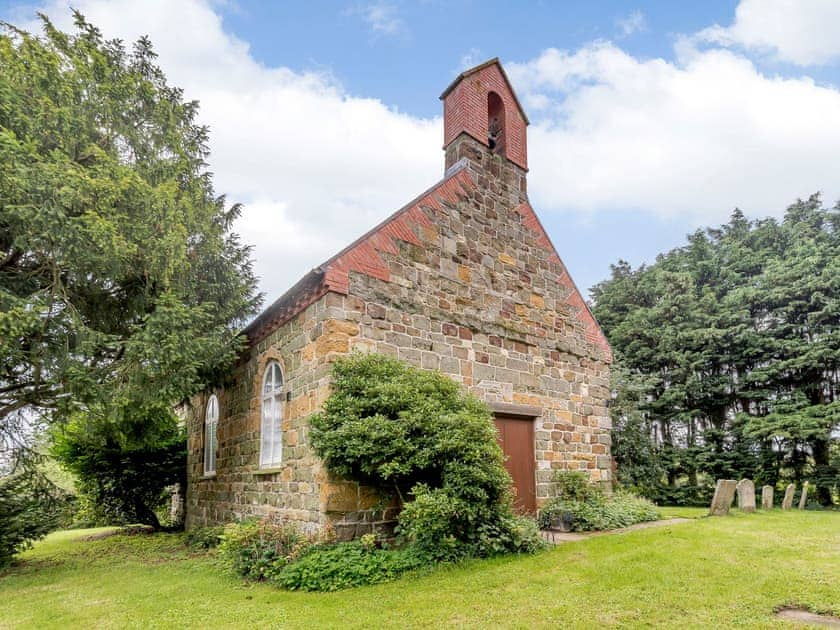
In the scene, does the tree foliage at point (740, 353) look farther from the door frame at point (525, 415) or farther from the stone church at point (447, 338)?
the door frame at point (525, 415)

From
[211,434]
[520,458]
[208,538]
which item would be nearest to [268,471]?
[208,538]

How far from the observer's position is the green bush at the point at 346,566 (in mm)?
6262

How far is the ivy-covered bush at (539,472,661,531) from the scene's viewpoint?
372 inches

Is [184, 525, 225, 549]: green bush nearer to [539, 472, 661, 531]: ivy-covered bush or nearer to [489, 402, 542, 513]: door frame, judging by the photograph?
[489, 402, 542, 513]: door frame

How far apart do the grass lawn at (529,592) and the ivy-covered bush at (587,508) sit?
1.05 meters

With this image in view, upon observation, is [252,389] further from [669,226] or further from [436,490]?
[669,226]

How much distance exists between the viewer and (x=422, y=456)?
23.0 feet

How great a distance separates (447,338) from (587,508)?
429 centimetres

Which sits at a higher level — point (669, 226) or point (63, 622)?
point (669, 226)

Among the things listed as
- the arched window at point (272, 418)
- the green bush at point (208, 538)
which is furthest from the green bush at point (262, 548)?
the green bush at point (208, 538)

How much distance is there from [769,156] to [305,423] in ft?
60.7

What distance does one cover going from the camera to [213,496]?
11633 millimetres

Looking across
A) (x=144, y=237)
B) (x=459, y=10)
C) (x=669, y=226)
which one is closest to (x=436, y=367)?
(x=144, y=237)

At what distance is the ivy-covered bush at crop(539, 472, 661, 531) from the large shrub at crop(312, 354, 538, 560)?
2.43 meters
